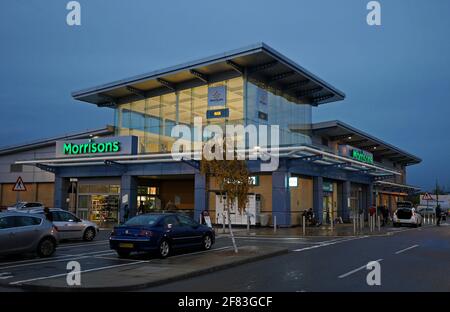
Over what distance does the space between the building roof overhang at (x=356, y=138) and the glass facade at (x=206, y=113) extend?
79.1 inches

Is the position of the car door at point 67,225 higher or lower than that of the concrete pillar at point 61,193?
lower

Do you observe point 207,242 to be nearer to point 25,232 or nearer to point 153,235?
point 153,235

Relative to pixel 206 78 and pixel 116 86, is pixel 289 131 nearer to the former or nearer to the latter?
pixel 206 78

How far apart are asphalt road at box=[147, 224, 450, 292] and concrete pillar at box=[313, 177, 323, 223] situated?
57.4 ft

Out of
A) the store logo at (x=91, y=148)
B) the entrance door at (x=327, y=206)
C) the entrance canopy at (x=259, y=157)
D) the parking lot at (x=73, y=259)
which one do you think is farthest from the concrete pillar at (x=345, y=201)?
the parking lot at (x=73, y=259)

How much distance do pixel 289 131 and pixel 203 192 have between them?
1027 centimetres

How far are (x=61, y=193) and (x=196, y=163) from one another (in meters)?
13.5

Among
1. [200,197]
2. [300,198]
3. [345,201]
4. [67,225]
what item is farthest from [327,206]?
[67,225]

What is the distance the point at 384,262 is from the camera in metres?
14.2

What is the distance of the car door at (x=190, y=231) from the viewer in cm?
1683

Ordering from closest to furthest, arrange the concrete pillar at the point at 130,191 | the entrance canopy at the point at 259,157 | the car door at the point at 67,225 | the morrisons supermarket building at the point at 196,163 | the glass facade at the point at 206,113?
the car door at the point at 67,225 < the entrance canopy at the point at 259,157 < the morrisons supermarket building at the point at 196,163 < the glass facade at the point at 206,113 < the concrete pillar at the point at 130,191

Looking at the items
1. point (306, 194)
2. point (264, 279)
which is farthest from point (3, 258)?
point (306, 194)

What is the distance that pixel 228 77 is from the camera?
35.7m

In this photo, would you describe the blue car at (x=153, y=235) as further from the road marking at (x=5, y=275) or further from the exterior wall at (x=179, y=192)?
the exterior wall at (x=179, y=192)
